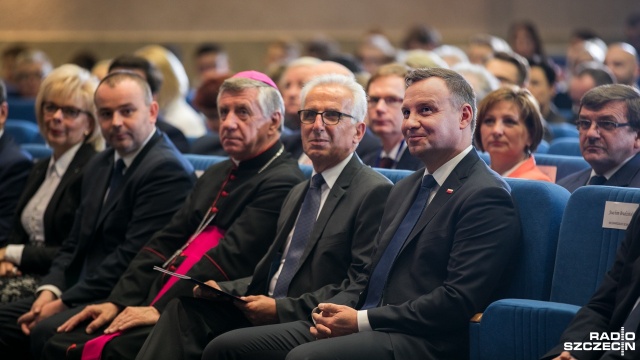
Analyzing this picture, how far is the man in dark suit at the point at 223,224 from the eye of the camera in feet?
13.5

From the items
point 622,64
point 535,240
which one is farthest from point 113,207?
point 622,64

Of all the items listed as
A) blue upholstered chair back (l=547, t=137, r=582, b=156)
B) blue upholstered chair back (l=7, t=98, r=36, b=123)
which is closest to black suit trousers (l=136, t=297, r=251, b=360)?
blue upholstered chair back (l=547, t=137, r=582, b=156)

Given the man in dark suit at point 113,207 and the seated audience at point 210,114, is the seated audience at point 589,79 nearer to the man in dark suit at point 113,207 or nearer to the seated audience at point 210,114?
the seated audience at point 210,114

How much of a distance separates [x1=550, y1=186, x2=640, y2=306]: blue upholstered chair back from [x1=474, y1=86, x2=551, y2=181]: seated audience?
106 cm

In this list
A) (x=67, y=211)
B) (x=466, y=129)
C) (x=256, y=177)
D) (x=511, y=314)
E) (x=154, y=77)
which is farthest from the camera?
(x=154, y=77)

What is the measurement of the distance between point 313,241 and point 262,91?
881 millimetres

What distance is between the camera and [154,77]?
6.08 meters

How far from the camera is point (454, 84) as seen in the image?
3.56m

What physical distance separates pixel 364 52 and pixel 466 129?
5638mm

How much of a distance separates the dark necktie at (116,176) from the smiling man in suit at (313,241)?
1.04 m

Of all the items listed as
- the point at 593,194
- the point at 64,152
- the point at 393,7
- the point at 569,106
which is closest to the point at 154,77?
the point at 64,152

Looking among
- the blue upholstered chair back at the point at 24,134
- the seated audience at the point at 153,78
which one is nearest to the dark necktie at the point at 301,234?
the seated audience at the point at 153,78

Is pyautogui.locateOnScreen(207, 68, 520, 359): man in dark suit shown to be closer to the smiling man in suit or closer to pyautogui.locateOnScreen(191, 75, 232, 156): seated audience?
the smiling man in suit

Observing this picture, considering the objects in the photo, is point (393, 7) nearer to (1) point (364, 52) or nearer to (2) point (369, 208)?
(1) point (364, 52)
